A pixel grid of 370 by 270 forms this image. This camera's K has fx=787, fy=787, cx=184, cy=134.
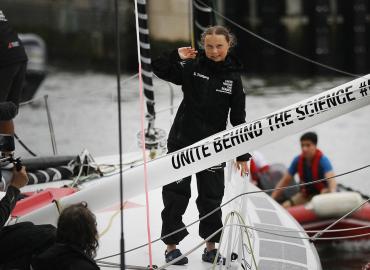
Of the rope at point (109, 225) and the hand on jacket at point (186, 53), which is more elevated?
the hand on jacket at point (186, 53)

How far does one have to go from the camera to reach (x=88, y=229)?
359 cm

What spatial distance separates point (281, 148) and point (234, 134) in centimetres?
1040

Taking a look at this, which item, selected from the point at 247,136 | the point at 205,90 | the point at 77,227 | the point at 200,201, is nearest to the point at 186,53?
the point at 205,90

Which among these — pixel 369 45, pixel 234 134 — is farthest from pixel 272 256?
pixel 369 45

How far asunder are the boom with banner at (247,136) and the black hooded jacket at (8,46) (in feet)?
6.15

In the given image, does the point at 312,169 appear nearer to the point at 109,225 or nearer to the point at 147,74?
the point at 147,74

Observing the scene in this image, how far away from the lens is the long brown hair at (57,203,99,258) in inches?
141

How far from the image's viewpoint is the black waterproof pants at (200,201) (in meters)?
4.43

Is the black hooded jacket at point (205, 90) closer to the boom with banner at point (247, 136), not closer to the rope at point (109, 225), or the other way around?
the boom with banner at point (247, 136)

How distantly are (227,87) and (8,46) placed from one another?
7.01 feet

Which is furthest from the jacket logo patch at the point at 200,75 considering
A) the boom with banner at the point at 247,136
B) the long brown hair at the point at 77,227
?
the long brown hair at the point at 77,227

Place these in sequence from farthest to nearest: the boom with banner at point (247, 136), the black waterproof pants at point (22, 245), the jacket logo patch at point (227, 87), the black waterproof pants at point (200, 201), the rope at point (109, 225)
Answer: the rope at point (109, 225) → the black waterproof pants at point (200, 201) → the jacket logo patch at point (227, 87) → the boom with banner at point (247, 136) → the black waterproof pants at point (22, 245)

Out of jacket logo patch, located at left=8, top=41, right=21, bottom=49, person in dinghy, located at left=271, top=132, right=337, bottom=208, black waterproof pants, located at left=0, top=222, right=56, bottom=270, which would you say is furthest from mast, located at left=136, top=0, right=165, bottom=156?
black waterproof pants, located at left=0, top=222, right=56, bottom=270

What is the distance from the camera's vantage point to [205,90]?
4289mm
